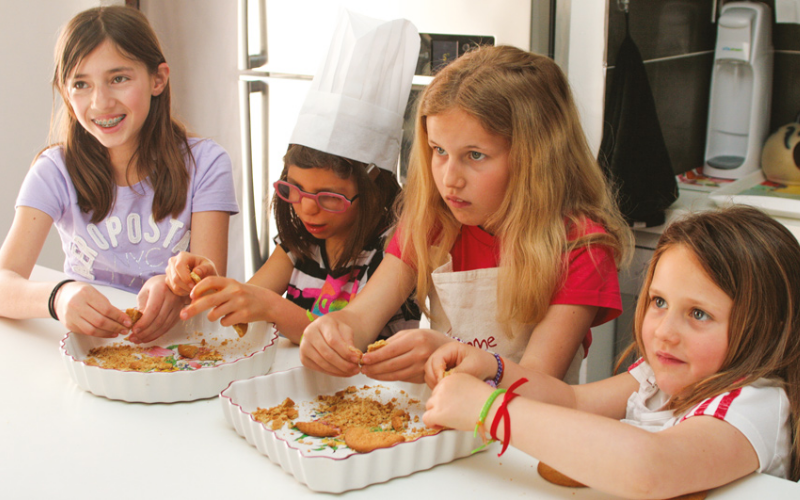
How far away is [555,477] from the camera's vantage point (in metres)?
0.70

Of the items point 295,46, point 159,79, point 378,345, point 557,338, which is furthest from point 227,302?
point 295,46

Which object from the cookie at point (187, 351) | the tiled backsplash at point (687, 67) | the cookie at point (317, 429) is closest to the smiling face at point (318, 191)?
the cookie at point (187, 351)

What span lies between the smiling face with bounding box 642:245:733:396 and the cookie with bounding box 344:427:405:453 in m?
0.33

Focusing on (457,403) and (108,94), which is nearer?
(457,403)

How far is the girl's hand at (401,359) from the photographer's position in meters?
0.87

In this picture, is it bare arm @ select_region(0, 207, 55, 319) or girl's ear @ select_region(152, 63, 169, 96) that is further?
girl's ear @ select_region(152, 63, 169, 96)

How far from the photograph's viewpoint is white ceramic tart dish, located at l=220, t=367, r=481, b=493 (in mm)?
674

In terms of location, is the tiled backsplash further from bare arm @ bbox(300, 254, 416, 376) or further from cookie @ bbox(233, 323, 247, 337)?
cookie @ bbox(233, 323, 247, 337)

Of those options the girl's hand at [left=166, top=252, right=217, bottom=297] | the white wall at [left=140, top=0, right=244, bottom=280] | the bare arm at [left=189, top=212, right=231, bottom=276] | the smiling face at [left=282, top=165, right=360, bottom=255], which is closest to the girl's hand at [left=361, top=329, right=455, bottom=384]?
the girl's hand at [left=166, top=252, right=217, bottom=297]

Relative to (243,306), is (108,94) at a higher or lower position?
higher

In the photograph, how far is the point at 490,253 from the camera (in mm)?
1198

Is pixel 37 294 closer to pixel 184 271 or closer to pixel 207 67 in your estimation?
pixel 184 271

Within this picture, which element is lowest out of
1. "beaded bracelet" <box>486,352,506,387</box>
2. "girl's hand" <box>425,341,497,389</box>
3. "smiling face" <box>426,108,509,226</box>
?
"beaded bracelet" <box>486,352,506,387</box>

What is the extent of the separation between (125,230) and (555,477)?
115 centimetres
